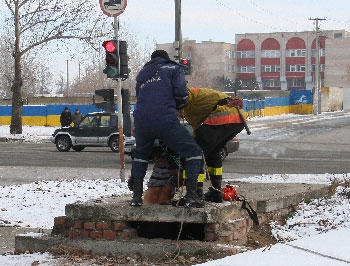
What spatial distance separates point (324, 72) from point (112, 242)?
11864 centimetres

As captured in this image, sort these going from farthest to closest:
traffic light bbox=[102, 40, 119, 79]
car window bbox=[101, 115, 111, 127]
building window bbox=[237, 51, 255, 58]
→ building window bbox=[237, 51, 255, 58] < car window bbox=[101, 115, 111, 127] < traffic light bbox=[102, 40, 119, 79]

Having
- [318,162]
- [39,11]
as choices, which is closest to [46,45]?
Answer: [39,11]

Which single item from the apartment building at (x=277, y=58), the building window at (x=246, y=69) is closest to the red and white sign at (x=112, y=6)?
the apartment building at (x=277, y=58)

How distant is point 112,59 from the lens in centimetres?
1550

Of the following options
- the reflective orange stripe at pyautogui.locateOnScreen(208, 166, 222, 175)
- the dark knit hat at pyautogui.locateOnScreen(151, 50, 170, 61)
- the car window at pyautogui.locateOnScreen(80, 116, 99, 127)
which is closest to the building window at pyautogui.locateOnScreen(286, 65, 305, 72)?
the car window at pyautogui.locateOnScreen(80, 116, 99, 127)

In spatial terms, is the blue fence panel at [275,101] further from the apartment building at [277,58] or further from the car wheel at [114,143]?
the apartment building at [277,58]

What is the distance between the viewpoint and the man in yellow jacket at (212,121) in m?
7.48

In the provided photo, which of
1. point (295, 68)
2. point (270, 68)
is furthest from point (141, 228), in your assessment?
point (270, 68)

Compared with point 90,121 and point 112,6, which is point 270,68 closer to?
point 90,121

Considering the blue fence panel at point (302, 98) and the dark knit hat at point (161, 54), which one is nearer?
the dark knit hat at point (161, 54)

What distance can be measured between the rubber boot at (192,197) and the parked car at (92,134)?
20.2 metres

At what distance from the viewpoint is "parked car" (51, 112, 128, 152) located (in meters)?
27.5

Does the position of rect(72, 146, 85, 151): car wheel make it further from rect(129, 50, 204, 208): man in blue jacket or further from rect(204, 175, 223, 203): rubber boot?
rect(129, 50, 204, 208): man in blue jacket

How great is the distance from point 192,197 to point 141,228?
0.69 metres
